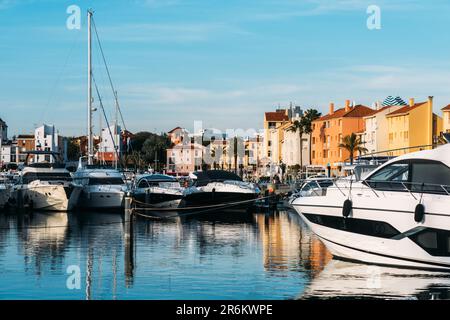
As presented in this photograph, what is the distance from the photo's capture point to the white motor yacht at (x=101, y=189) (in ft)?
189

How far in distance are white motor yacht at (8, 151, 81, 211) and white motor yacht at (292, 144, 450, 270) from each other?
30.5m

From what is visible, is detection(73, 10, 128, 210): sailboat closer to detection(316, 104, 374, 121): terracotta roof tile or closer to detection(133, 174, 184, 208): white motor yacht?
detection(133, 174, 184, 208): white motor yacht

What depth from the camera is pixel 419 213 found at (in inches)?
960

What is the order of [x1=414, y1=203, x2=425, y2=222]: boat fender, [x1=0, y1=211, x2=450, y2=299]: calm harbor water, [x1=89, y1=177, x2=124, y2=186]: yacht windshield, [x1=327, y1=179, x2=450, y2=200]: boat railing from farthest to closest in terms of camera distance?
[x1=89, y1=177, x2=124, y2=186]: yacht windshield → [x1=327, y1=179, x2=450, y2=200]: boat railing → [x1=414, y1=203, x2=425, y2=222]: boat fender → [x1=0, y1=211, x2=450, y2=299]: calm harbor water

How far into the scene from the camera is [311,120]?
A: 137625 millimetres

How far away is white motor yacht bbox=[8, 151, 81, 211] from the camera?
55.8 m

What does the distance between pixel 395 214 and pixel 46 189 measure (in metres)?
34.9

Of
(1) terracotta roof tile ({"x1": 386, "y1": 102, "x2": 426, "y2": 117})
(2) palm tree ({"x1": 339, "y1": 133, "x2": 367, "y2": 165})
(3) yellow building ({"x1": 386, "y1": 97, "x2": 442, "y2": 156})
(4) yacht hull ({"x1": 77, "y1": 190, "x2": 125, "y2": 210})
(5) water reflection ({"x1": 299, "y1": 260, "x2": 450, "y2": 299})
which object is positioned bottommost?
(5) water reflection ({"x1": 299, "y1": 260, "x2": 450, "y2": 299})

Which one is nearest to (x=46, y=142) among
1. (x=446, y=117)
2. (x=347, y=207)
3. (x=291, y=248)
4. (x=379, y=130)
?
(x=379, y=130)

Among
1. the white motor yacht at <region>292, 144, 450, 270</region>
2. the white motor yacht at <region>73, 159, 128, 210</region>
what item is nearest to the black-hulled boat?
the white motor yacht at <region>73, 159, 128, 210</region>
